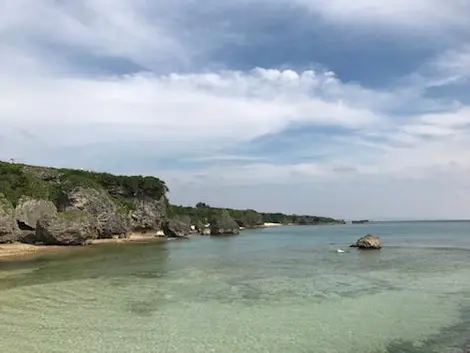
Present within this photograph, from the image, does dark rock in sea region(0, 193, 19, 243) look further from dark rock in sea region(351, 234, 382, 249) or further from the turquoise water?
dark rock in sea region(351, 234, 382, 249)

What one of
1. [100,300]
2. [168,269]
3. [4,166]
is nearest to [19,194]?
[4,166]

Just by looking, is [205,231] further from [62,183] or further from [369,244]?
[369,244]

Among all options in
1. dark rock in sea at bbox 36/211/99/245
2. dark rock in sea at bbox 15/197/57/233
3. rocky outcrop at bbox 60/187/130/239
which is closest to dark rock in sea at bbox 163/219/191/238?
rocky outcrop at bbox 60/187/130/239

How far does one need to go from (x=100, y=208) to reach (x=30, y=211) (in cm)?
1661

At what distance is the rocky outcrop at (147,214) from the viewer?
9775cm

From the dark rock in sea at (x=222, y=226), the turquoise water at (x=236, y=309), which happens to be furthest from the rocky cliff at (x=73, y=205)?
the turquoise water at (x=236, y=309)

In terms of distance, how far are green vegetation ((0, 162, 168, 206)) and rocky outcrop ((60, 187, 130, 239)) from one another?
1477 millimetres

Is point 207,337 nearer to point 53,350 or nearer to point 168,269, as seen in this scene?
point 53,350

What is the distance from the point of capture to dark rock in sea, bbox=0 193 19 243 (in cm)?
5988

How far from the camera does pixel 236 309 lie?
22.9 meters

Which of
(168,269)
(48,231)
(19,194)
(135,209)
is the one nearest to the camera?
(168,269)

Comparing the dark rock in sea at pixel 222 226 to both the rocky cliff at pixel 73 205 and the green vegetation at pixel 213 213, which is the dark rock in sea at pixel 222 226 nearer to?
the rocky cliff at pixel 73 205

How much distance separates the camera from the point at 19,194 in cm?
7138

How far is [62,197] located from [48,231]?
2127 cm
